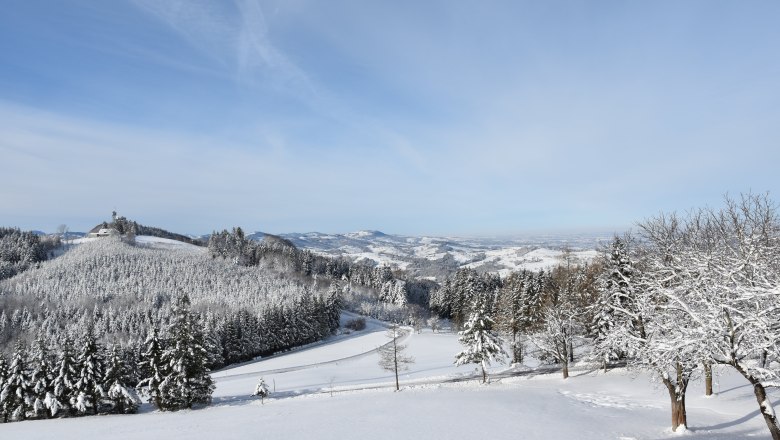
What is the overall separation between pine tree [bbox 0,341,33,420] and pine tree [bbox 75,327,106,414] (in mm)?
5036

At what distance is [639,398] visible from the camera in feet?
101

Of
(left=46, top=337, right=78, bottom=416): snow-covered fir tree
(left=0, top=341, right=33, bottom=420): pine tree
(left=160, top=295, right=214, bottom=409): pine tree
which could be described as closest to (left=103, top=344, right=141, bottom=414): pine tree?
(left=46, top=337, right=78, bottom=416): snow-covered fir tree

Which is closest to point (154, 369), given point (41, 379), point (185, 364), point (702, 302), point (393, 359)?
point (185, 364)

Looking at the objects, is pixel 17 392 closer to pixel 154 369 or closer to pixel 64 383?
pixel 64 383

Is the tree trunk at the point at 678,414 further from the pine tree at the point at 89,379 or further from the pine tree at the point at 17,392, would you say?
the pine tree at the point at 17,392

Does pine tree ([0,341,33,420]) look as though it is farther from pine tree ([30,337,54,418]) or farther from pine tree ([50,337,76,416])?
pine tree ([50,337,76,416])

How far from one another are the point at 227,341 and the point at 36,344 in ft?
128

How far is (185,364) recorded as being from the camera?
4041 centimetres

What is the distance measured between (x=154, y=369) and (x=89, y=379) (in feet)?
21.6

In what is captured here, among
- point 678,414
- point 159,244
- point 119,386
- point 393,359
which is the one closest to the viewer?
point 678,414

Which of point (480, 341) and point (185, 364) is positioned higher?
point (480, 341)

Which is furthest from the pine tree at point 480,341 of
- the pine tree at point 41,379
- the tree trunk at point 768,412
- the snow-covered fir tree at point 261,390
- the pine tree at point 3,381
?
the pine tree at point 3,381

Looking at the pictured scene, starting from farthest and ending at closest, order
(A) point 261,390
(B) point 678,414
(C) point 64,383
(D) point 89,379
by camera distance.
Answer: (A) point 261,390 → (D) point 89,379 → (C) point 64,383 → (B) point 678,414

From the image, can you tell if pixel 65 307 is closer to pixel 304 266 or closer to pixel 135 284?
pixel 135 284
